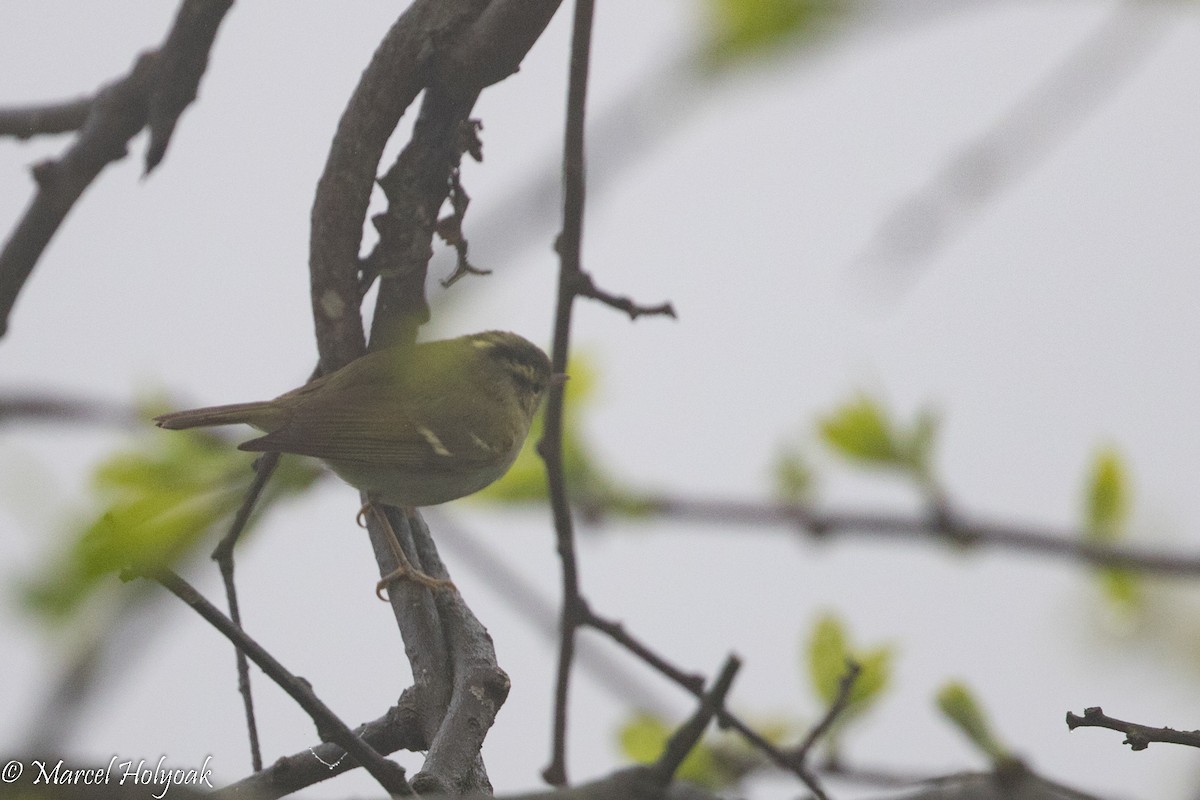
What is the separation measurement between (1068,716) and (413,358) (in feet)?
4.56

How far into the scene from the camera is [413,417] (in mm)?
2861

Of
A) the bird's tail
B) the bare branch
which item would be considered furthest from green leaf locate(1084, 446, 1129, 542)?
the bare branch

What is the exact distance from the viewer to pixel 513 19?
194 centimetres

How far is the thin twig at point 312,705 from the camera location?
106 centimetres

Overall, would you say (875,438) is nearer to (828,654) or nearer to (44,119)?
(828,654)

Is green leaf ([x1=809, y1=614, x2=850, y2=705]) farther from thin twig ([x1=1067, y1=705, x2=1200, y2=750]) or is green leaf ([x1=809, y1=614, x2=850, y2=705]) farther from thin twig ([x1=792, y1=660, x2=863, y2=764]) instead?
thin twig ([x1=1067, y1=705, x2=1200, y2=750])

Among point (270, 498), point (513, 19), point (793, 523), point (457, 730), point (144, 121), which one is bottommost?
point (457, 730)

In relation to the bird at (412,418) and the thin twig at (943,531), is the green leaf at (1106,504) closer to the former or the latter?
the thin twig at (943,531)

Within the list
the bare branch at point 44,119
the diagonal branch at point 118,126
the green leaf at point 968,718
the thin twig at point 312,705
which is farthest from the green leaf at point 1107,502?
the bare branch at point 44,119

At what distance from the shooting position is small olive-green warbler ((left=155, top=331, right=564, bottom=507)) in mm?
2281

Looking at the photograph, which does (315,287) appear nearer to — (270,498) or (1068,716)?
(270,498)

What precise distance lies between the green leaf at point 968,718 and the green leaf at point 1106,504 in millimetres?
464

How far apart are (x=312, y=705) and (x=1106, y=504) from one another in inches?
38.3

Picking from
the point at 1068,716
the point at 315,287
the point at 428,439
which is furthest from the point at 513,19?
the point at 1068,716
